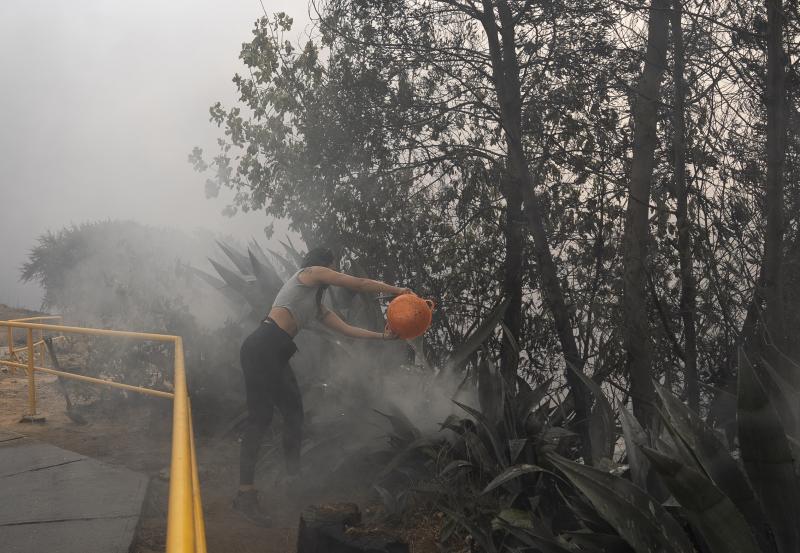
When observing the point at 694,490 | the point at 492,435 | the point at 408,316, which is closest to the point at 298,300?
the point at 408,316

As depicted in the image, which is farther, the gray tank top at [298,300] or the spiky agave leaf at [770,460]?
the gray tank top at [298,300]

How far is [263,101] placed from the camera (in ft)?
28.3

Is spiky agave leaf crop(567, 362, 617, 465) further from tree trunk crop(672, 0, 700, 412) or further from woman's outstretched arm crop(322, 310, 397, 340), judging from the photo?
tree trunk crop(672, 0, 700, 412)

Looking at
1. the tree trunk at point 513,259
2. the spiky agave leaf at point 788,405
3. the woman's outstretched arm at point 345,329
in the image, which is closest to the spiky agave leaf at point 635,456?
the spiky agave leaf at point 788,405

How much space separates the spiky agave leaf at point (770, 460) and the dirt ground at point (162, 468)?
245 cm

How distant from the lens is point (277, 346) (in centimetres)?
525

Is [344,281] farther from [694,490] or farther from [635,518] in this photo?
[694,490]

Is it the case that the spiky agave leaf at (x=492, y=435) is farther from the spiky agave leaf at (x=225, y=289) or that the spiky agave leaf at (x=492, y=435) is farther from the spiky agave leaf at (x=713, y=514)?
the spiky agave leaf at (x=225, y=289)

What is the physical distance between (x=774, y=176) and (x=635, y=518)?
11.2 feet

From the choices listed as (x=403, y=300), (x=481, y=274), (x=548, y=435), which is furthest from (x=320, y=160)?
(x=548, y=435)

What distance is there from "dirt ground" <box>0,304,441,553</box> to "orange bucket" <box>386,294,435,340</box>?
1227 mm

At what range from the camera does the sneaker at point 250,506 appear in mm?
5219

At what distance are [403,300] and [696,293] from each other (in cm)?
340

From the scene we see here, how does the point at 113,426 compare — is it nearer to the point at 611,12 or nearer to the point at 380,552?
the point at 380,552
